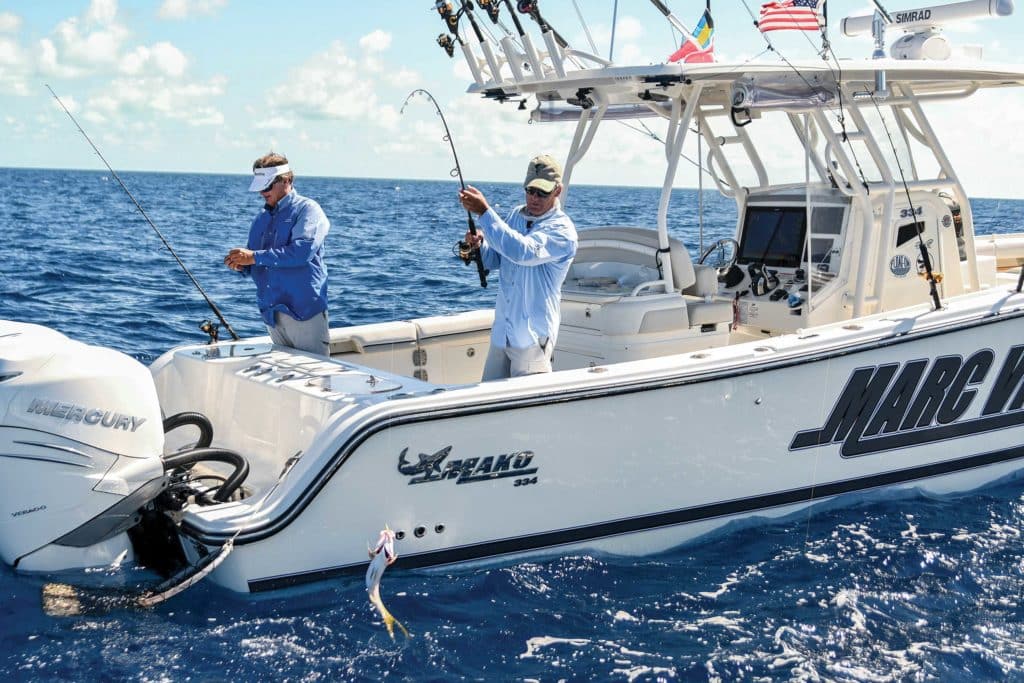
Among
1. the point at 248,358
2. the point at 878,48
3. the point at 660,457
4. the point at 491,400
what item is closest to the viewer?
the point at 491,400

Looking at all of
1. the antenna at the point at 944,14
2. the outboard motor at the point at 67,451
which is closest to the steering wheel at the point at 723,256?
the antenna at the point at 944,14

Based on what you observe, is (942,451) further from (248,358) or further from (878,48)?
(248,358)

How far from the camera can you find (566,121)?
6727 mm

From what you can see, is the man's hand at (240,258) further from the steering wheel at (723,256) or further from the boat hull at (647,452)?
the steering wheel at (723,256)

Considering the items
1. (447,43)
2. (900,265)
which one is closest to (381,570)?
(447,43)

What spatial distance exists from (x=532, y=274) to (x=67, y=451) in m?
2.08

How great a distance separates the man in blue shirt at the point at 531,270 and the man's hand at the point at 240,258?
1156mm

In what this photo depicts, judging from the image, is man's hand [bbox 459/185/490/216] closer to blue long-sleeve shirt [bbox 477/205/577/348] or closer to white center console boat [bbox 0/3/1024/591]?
blue long-sleeve shirt [bbox 477/205/577/348]

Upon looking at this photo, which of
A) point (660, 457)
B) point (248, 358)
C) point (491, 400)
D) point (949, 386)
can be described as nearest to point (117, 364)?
point (248, 358)

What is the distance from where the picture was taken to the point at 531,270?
486 centimetres

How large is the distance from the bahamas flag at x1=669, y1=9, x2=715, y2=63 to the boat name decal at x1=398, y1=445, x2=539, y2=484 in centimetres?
232

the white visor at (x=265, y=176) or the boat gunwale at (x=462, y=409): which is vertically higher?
the white visor at (x=265, y=176)

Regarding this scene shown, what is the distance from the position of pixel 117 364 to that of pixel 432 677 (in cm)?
181

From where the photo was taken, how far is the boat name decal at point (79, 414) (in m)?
4.18
